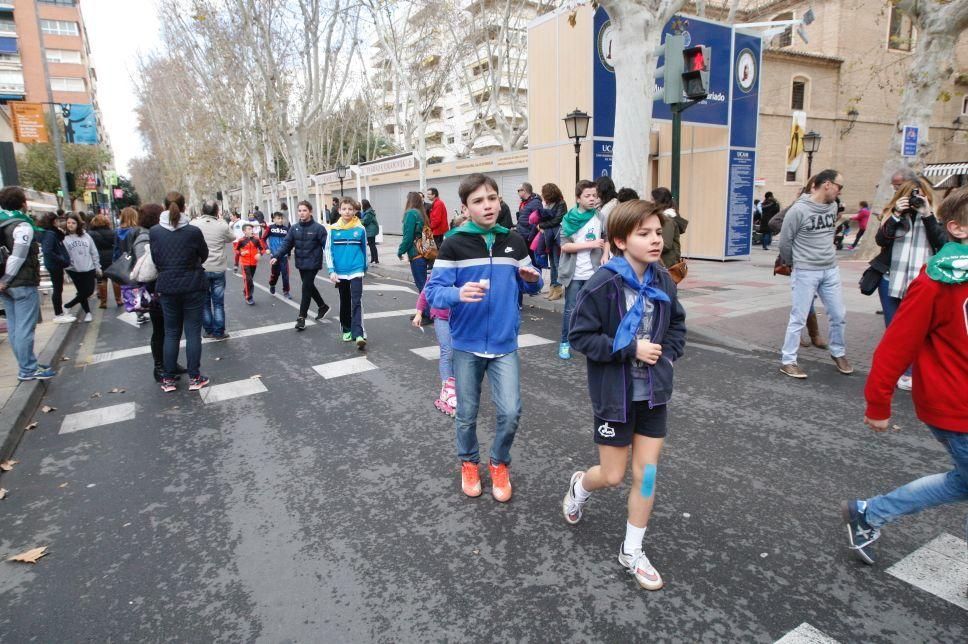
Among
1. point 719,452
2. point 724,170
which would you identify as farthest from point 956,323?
point 724,170

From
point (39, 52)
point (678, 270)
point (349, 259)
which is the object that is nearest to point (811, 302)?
point (678, 270)

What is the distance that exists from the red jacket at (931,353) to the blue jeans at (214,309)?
7.85 metres

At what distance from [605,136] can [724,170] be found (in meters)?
3.75

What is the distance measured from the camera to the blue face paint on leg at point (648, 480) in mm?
2486

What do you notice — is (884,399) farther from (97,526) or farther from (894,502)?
(97,526)

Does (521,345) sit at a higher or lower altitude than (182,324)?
lower

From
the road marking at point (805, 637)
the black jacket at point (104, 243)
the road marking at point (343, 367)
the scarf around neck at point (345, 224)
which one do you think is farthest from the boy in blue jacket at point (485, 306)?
the black jacket at point (104, 243)

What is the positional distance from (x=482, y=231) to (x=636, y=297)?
3.37ft

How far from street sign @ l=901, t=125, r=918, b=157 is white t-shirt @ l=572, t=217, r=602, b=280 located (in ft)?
35.6

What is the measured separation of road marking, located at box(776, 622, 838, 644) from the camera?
7.15 feet

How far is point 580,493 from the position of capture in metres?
2.94

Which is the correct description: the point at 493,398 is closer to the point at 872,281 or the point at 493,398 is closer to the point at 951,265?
the point at 951,265

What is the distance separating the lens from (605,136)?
1331cm

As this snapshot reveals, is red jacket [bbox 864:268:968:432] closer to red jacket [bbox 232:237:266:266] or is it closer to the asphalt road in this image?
the asphalt road
